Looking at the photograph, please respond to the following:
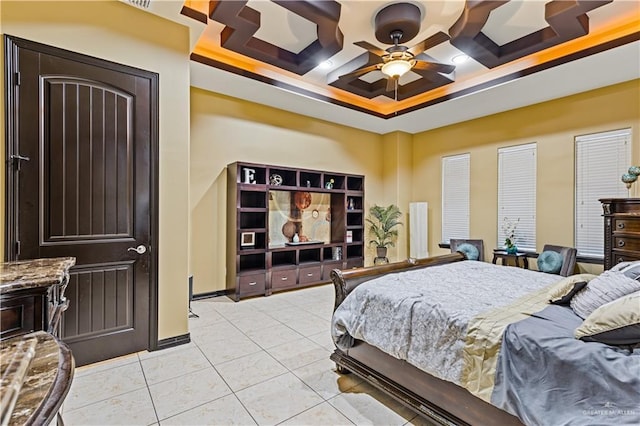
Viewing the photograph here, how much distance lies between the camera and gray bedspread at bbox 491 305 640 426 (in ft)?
4.14

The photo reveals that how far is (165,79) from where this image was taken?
3.09m

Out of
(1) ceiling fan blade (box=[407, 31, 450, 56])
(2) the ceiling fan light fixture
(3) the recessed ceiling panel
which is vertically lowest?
(2) the ceiling fan light fixture

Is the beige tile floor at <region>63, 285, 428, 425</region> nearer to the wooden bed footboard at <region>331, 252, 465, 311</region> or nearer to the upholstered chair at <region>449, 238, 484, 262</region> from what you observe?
the wooden bed footboard at <region>331, 252, 465, 311</region>

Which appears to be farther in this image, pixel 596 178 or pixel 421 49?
pixel 596 178

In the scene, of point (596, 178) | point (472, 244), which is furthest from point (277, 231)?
point (596, 178)

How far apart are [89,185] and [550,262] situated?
5.74 metres

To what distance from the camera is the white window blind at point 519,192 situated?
5.16 meters

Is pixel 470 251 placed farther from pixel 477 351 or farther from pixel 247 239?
pixel 477 351

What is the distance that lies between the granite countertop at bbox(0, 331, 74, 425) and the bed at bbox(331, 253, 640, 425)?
5.82 ft

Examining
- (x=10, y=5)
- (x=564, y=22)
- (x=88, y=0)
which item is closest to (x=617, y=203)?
(x=564, y=22)

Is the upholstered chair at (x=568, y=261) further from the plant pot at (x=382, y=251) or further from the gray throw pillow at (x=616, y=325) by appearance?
the gray throw pillow at (x=616, y=325)

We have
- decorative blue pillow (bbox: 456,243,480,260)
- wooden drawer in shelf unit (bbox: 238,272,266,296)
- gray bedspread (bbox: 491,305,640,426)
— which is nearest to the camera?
gray bedspread (bbox: 491,305,640,426)

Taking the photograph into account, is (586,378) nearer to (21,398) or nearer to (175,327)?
(21,398)

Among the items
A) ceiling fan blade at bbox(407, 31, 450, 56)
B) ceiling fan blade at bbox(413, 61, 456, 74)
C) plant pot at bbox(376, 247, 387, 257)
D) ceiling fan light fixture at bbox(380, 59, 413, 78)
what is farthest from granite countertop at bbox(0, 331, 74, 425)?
plant pot at bbox(376, 247, 387, 257)
